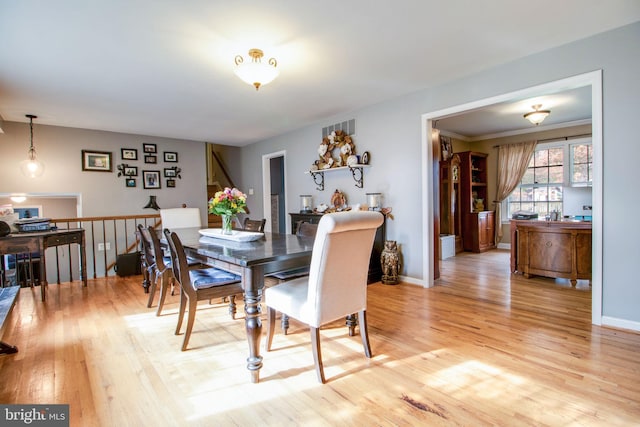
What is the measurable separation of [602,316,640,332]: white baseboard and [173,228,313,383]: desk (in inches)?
96.1

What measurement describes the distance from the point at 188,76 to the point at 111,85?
893mm

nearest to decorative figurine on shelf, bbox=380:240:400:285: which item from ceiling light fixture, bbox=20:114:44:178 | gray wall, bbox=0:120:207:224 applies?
gray wall, bbox=0:120:207:224

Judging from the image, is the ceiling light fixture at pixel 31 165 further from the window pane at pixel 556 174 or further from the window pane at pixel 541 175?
the window pane at pixel 556 174

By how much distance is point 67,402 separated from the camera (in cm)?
170

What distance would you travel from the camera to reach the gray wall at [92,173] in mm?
4828

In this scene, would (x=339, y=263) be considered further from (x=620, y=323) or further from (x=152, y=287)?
(x=620, y=323)

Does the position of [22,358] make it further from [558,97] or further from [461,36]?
[558,97]

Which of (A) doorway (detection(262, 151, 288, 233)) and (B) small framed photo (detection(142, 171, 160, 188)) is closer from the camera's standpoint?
(B) small framed photo (detection(142, 171, 160, 188))

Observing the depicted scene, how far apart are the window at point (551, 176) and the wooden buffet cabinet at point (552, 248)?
252 centimetres

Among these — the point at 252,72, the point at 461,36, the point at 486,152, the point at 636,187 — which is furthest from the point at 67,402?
the point at 486,152

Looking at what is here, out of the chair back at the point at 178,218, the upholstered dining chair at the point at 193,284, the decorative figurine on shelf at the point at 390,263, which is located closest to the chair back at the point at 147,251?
the chair back at the point at 178,218

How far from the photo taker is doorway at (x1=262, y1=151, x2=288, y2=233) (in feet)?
21.5

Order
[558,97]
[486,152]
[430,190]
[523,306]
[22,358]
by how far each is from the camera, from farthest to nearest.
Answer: [486,152] < [558,97] < [430,190] < [523,306] < [22,358]

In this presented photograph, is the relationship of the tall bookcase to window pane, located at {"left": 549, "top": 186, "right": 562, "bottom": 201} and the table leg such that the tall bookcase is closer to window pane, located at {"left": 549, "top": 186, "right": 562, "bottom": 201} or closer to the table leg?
window pane, located at {"left": 549, "top": 186, "right": 562, "bottom": 201}
